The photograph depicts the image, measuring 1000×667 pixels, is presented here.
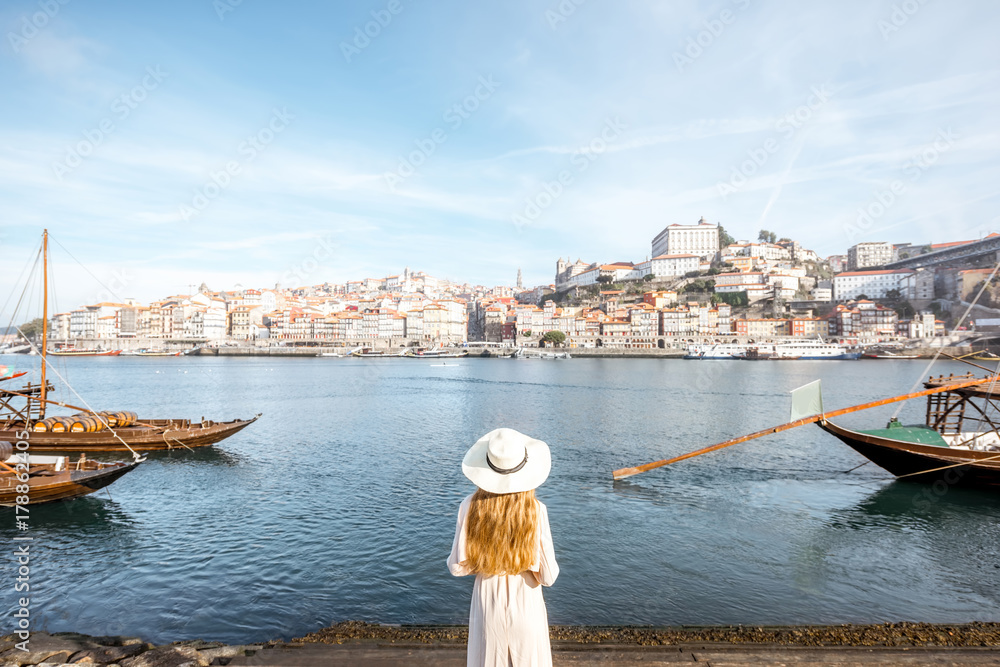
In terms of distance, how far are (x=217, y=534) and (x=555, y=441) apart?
12670 millimetres

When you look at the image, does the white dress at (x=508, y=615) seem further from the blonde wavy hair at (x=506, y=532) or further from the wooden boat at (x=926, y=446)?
the wooden boat at (x=926, y=446)

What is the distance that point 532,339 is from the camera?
4154 inches

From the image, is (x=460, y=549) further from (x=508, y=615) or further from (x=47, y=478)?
(x=47, y=478)

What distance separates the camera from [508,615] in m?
2.52

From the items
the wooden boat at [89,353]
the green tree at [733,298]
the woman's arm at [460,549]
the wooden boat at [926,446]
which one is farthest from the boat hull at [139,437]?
the green tree at [733,298]

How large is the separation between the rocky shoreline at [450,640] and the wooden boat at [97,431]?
11.8 meters

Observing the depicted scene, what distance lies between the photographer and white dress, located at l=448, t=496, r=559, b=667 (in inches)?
98.4

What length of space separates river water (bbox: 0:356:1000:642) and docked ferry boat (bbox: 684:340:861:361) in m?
67.2

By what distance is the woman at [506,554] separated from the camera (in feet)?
7.95

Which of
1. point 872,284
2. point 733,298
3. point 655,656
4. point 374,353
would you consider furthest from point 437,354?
point 655,656

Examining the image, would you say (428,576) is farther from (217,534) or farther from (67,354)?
(67,354)

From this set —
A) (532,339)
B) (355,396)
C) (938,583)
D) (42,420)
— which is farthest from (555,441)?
(532,339)

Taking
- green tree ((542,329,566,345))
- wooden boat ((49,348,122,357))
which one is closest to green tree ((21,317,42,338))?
wooden boat ((49,348,122,357))

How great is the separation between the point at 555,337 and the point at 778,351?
115ft
